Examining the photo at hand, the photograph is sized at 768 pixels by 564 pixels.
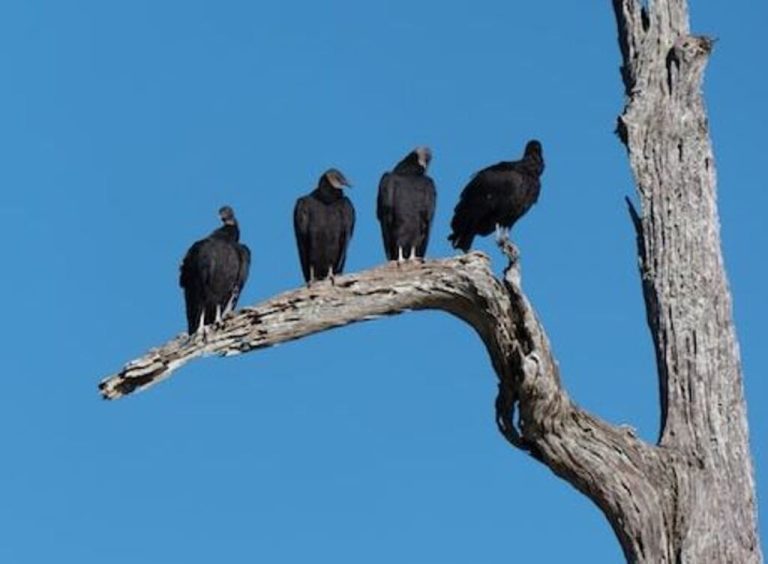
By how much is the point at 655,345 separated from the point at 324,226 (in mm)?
2592

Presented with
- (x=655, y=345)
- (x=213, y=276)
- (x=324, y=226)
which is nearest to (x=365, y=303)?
(x=655, y=345)

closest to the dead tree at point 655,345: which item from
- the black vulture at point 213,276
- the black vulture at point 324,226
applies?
the black vulture at point 213,276

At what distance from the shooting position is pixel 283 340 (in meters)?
7.40

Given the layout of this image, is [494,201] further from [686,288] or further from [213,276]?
[686,288]

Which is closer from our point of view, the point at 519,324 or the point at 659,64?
the point at 519,324

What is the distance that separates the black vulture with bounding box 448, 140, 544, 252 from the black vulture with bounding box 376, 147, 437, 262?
0.27 meters

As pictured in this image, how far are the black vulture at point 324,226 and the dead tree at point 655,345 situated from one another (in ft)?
6.69

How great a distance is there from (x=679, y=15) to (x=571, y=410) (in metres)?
1.92

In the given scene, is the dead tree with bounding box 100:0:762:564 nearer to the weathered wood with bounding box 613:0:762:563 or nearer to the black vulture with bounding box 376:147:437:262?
the weathered wood with bounding box 613:0:762:563

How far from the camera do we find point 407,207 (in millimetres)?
9719

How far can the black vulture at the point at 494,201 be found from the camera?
1000 centimetres

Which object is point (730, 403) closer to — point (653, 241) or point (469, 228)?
point (653, 241)

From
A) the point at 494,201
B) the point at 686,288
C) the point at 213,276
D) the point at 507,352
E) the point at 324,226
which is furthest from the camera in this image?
the point at 494,201

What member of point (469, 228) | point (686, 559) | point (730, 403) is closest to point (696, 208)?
point (730, 403)
